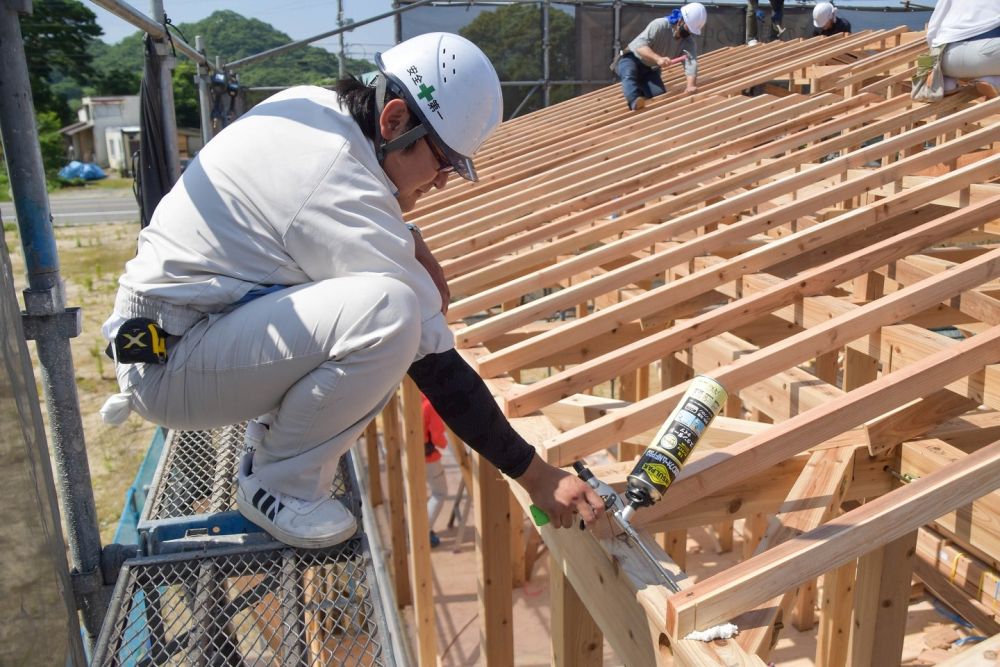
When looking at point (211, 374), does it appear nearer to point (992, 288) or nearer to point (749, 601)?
point (749, 601)

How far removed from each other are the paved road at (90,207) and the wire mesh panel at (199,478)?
2256 centimetres

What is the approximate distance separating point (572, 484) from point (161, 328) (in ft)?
3.74

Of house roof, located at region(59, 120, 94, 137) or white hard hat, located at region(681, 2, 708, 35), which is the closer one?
white hard hat, located at region(681, 2, 708, 35)

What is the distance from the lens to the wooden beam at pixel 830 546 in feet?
5.39

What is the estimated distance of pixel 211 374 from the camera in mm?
2193

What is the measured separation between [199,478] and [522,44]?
46.5 ft

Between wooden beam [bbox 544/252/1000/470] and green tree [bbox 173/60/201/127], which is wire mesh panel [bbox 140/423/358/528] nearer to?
wooden beam [bbox 544/252/1000/470]

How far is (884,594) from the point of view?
2.43m

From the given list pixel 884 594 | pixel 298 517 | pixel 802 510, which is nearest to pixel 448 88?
pixel 298 517

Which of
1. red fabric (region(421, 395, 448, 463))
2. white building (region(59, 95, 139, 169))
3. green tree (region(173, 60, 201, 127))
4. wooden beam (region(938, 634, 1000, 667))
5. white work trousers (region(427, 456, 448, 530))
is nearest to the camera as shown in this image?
wooden beam (region(938, 634, 1000, 667))

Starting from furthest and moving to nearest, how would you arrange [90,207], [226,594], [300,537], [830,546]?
[90,207]
[226,594]
[300,537]
[830,546]

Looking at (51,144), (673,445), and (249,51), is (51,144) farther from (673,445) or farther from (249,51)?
(673,445)

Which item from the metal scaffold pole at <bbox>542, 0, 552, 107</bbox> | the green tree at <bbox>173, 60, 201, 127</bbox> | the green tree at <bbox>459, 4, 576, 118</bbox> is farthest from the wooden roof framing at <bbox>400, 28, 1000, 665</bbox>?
the green tree at <bbox>173, 60, 201, 127</bbox>

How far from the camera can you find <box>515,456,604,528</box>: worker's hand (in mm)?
2074
